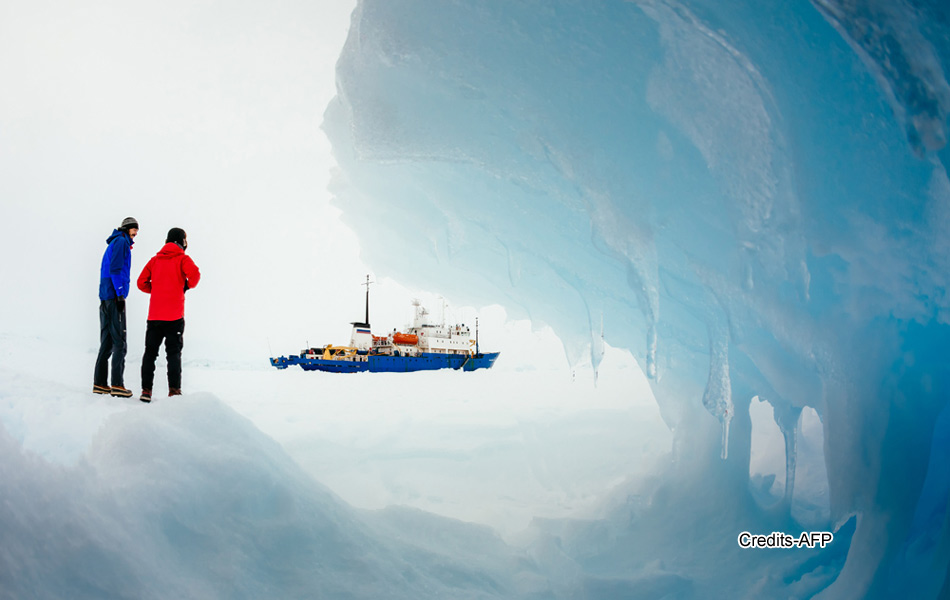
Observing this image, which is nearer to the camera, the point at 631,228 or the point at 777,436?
the point at 631,228

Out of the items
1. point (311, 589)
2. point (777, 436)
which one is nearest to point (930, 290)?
point (311, 589)

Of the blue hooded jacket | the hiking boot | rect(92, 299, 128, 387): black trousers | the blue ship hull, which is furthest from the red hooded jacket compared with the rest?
the blue ship hull

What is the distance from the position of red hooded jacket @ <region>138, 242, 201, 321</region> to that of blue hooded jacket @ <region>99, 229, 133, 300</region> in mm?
127

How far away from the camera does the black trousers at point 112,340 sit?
4.19 m

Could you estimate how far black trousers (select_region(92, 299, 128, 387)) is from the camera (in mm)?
4191

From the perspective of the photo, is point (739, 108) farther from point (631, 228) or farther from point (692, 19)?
point (631, 228)

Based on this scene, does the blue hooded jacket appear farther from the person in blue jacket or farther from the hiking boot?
the hiking boot

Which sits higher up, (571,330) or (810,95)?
(810,95)

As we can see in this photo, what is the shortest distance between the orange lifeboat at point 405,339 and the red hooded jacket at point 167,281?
57.5 ft

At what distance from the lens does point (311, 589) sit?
7.86ft

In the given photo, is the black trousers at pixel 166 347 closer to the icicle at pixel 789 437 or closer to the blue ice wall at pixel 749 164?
the blue ice wall at pixel 749 164

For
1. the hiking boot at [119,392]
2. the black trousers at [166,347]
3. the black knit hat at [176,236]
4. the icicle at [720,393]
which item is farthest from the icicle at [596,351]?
the hiking boot at [119,392]

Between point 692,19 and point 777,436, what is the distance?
6297 millimetres

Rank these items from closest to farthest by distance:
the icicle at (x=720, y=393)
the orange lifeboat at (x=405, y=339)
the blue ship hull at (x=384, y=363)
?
the icicle at (x=720, y=393)
the blue ship hull at (x=384, y=363)
the orange lifeboat at (x=405, y=339)
